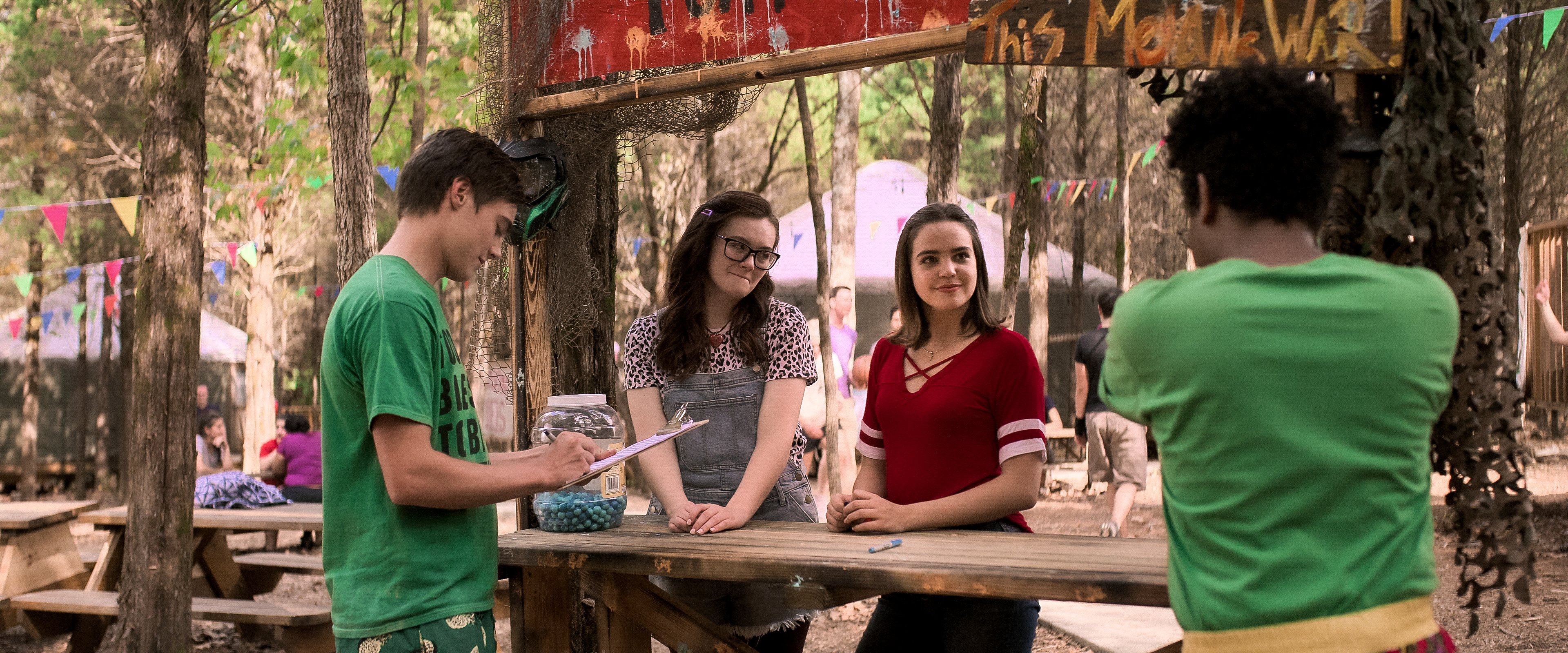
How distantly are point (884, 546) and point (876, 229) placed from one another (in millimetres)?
14435

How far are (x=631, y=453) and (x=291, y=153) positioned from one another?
28.0 feet

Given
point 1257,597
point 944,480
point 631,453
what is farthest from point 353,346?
point 1257,597

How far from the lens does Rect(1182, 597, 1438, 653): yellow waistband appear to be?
159cm

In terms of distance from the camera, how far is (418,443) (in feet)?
7.30

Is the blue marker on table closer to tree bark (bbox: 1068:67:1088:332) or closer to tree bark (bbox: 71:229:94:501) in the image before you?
tree bark (bbox: 1068:67:1088:332)

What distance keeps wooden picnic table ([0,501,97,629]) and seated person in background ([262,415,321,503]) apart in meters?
1.81

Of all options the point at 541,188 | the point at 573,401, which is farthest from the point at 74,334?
the point at 573,401

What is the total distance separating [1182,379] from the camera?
164cm

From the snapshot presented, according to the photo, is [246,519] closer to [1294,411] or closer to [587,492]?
[587,492]

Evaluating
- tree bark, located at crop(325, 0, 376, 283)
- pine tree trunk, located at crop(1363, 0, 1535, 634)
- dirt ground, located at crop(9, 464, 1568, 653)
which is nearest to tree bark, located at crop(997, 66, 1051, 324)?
dirt ground, located at crop(9, 464, 1568, 653)

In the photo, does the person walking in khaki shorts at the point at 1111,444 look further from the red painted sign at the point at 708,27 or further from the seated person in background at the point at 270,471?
the seated person in background at the point at 270,471

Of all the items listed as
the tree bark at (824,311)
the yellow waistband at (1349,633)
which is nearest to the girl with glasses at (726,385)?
the yellow waistband at (1349,633)

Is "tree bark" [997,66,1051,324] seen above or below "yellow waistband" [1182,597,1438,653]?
above

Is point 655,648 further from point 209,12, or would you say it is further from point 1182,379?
point 1182,379
